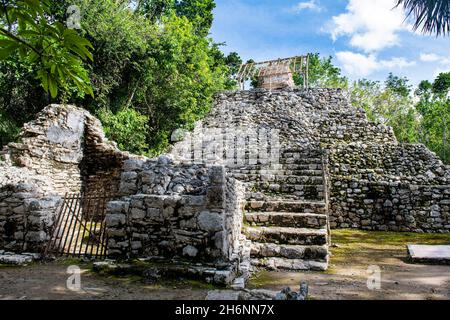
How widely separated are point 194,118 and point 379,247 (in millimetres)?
11242

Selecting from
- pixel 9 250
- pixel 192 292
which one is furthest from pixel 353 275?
pixel 9 250

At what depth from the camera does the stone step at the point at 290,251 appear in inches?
211

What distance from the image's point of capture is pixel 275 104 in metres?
15.6

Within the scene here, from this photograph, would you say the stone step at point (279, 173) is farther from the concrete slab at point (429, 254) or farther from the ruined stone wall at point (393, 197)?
the concrete slab at point (429, 254)

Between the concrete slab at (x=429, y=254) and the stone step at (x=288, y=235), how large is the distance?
168 centimetres

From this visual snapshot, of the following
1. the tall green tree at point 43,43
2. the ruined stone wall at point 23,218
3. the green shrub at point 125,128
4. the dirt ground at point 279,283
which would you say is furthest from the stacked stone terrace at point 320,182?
the tall green tree at point 43,43

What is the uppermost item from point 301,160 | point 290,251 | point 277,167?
point 301,160

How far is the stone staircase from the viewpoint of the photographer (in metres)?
5.39

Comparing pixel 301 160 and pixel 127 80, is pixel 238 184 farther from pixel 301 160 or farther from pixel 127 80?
pixel 127 80

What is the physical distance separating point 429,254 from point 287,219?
2607 millimetres

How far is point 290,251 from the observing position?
5.46 metres

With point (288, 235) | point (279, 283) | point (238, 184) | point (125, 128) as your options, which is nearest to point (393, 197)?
point (288, 235)

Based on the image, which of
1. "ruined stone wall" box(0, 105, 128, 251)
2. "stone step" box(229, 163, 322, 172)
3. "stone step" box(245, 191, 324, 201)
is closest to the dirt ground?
"stone step" box(245, 191, 324, 201)

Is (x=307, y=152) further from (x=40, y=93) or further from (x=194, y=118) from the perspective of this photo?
(x=40, y=93)
